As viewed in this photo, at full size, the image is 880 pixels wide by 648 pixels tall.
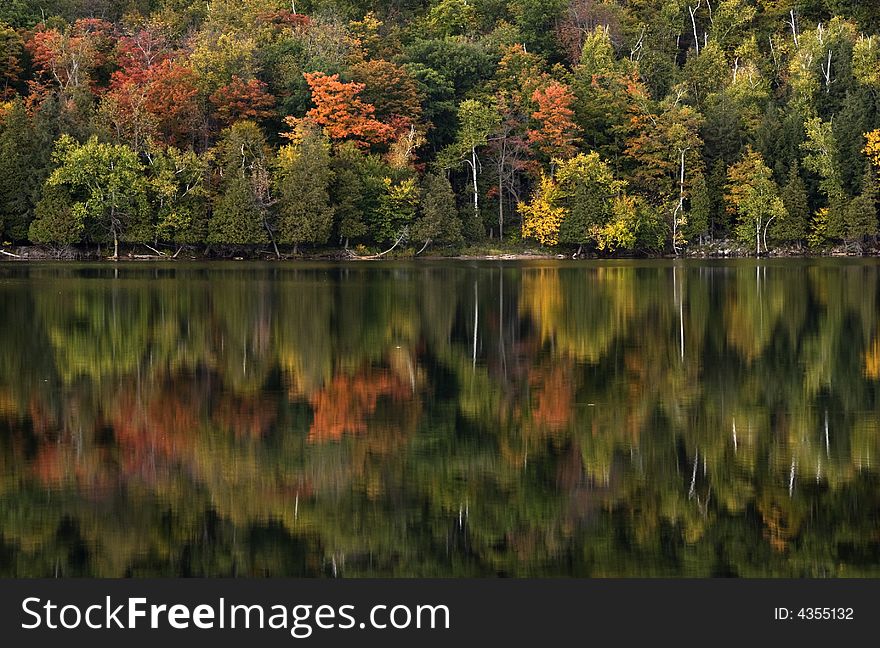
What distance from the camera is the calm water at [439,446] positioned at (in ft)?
25.6

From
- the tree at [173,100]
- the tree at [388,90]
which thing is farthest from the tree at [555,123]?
the tree at [173,100]

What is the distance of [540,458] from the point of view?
1026 cm

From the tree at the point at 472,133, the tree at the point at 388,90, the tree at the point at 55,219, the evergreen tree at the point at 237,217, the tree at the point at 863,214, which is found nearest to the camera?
the tree at the point at 55,219

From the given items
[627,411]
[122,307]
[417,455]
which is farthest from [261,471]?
[122,307]

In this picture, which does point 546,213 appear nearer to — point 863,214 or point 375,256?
point 375,256

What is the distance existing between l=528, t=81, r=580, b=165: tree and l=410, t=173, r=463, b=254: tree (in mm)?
6428

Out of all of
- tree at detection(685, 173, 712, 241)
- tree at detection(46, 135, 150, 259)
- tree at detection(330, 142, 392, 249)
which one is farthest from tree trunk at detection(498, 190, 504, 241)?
tree at detection(46, 135, 150, 259)

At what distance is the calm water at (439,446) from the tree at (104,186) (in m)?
30.9

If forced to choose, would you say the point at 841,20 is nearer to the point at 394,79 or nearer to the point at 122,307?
the point at 394,79

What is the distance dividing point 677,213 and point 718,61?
15.2 metres

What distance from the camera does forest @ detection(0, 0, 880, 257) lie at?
53.6m

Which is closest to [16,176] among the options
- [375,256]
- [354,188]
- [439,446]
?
[354,188]

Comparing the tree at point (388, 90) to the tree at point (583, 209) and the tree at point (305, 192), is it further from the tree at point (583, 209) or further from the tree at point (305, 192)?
the tree at point (583, 209)

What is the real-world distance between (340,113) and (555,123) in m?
11.3
